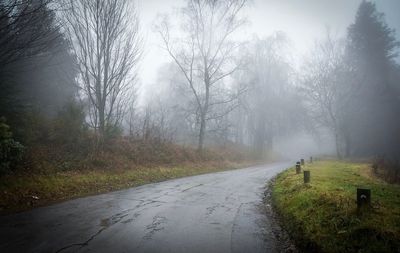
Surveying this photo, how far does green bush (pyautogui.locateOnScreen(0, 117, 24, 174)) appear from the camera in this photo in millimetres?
11456

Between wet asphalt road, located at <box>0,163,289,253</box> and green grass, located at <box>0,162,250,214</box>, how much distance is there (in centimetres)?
113

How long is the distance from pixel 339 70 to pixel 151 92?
45.3 meters

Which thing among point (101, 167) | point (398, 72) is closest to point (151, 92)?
point (398, 72)

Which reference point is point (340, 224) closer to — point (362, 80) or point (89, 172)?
point (89, 172)

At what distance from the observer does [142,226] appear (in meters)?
7.68

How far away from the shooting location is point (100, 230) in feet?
23.7

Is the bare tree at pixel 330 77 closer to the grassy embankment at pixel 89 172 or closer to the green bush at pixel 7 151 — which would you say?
the grassy embankment at pixel 89 172

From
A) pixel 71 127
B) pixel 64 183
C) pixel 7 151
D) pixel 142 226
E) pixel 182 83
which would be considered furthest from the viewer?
pixel 182 83

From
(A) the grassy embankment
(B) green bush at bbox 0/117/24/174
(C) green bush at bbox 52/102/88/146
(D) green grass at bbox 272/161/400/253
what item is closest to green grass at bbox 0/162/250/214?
(A) the grassy embankment

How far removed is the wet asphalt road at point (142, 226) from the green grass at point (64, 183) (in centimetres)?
113

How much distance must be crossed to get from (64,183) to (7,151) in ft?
8.30

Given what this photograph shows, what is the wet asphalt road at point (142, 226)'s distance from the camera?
6.23m

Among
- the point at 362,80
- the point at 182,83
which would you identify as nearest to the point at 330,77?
the point at 362,80

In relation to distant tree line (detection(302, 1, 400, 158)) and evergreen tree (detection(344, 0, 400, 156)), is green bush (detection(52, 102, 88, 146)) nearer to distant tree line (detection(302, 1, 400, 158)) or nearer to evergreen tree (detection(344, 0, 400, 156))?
distant tree line (detection(302, 1, 400, 158))
